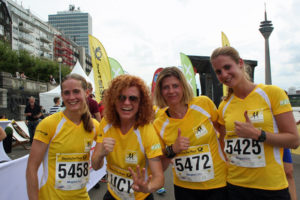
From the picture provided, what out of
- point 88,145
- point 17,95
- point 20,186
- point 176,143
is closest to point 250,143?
point 176,143

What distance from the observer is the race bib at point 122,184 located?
71.7 inches

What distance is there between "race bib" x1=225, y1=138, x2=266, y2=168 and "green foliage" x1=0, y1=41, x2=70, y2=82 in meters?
39.1

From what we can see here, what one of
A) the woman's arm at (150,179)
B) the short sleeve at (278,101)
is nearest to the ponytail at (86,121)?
the woman's arm at (150,179)

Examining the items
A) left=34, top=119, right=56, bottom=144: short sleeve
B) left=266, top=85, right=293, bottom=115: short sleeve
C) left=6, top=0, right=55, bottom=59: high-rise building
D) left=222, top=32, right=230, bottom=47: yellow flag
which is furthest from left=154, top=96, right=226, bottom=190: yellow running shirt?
left=6, top=0, right=55, bottom=59: high-rise building

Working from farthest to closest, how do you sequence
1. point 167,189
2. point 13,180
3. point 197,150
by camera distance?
point 167,189
point 13,180
point 197,150

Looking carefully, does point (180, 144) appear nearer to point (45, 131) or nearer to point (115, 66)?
point (45, 131)

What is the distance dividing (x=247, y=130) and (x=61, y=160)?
1.52 metres

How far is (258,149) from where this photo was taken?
188 cm

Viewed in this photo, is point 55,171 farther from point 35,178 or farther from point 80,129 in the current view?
point 80,129

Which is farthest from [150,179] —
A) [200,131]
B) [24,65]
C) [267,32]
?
[24,65]

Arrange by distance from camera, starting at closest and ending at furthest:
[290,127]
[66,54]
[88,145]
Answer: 1. [290,127]
2. [88,145]
3. [66,54]

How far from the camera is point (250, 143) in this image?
6.27ft

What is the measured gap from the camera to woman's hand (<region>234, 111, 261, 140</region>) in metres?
1.78

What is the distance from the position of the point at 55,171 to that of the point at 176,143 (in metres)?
1.03
